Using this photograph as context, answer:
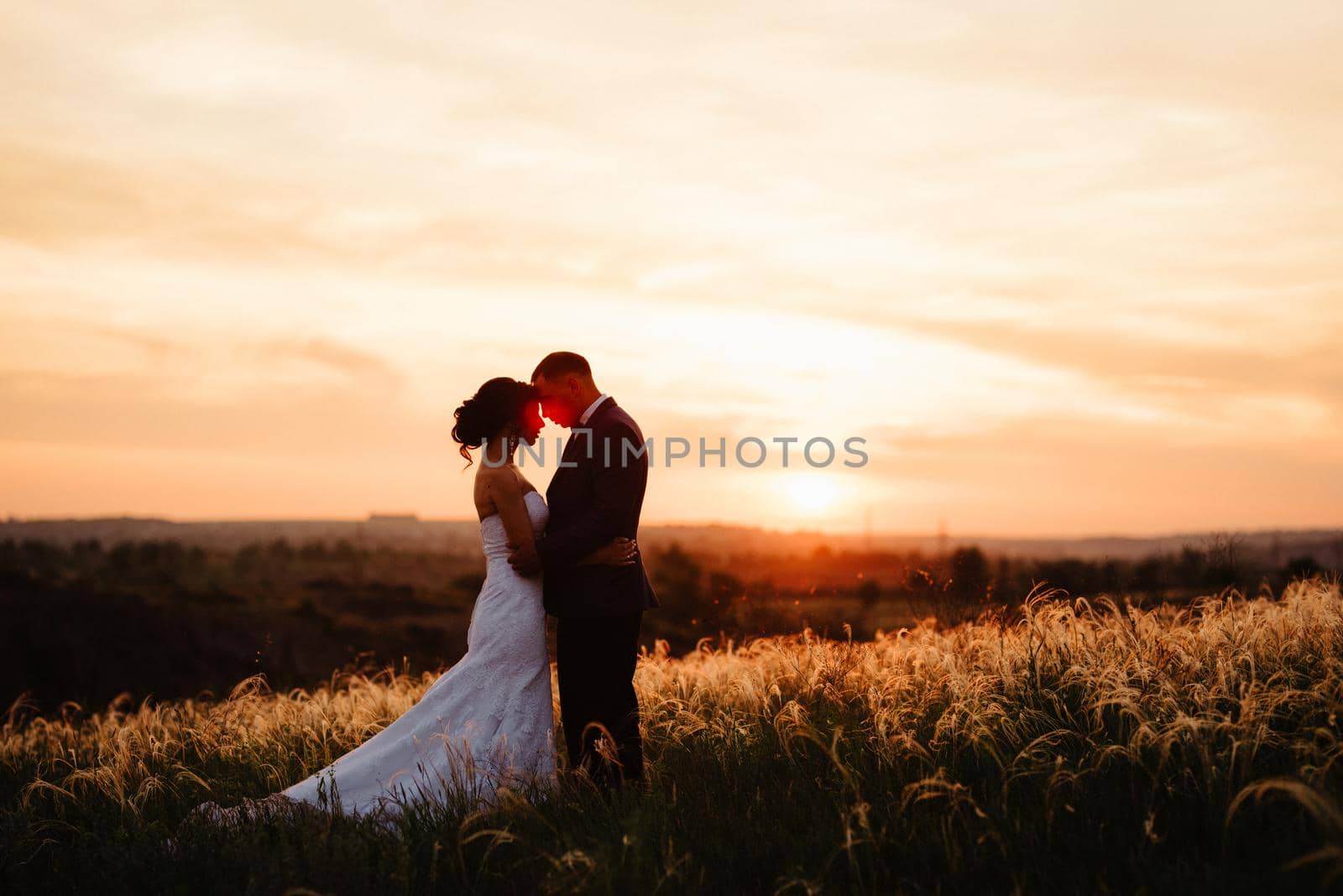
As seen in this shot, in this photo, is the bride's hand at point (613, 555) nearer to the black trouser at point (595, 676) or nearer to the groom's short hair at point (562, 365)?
the black trouser at point (595, 676)

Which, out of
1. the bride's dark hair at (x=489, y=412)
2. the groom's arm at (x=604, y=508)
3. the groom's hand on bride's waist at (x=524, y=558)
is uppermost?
the bride's dark hair at (x=489, y=412)

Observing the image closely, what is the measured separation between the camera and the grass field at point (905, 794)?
13.3 ft

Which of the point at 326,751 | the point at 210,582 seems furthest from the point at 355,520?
the point at 326,751

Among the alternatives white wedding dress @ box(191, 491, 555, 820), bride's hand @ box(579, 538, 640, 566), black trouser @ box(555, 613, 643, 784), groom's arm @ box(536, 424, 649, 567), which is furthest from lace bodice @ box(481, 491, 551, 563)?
black trouser @ box(555, 613, 643, 784)

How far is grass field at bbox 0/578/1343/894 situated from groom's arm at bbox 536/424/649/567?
4.22ft

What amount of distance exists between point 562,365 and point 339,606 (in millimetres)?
26411

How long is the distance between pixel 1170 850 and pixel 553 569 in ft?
11.7

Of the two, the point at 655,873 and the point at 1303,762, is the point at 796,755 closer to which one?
the point at 655,873

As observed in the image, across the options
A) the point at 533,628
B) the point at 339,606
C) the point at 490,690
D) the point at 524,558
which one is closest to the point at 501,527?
the point at 524,558

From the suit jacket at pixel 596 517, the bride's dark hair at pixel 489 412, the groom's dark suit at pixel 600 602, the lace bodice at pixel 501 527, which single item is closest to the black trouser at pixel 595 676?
the groom's dark suit at pixel 600 602

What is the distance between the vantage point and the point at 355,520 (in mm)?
170125

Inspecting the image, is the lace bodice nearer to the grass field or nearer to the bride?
the bride

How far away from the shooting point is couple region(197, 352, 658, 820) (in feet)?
19.8

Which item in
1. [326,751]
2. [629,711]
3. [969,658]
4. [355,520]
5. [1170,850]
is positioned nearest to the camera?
[1170,850]
